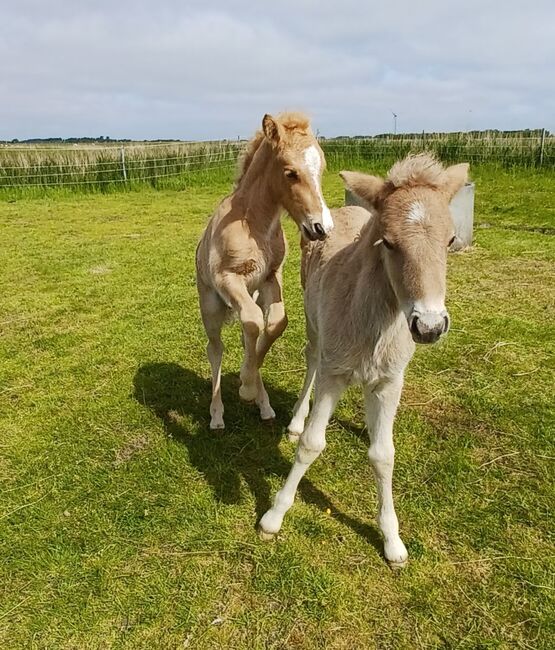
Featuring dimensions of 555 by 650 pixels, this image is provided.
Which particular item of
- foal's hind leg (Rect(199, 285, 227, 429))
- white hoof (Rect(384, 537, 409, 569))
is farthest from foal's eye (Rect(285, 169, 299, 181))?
white hoof (Rect(384, 537, 409, 569))

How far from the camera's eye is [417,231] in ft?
6.53

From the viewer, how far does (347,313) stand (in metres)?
2.63

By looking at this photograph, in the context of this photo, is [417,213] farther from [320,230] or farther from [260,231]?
[260,231]

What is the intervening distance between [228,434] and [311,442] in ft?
4.30

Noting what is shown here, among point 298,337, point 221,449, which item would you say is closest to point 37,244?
point 298,337

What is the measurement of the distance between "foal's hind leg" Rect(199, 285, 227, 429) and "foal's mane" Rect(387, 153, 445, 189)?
1.91m

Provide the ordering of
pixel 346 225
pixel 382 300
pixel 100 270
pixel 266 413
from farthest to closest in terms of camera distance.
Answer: pixel 100 270, pixel 266 413, pixel 346 225, pixel 382 300

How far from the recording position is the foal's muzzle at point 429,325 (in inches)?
73.2

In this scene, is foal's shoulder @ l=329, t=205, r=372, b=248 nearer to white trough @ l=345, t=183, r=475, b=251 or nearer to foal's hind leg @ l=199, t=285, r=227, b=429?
foal's hind leg @ l=199, t=285, r=227, b=429

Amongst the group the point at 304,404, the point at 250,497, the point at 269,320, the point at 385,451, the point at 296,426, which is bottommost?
the point at 250,497

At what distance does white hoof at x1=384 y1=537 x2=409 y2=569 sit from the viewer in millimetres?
2738

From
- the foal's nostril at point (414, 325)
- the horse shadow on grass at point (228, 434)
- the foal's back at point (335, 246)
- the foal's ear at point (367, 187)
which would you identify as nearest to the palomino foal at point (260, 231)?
the foal's back at point (335, 246)

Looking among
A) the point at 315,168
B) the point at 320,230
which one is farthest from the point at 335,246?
the point at 315,168

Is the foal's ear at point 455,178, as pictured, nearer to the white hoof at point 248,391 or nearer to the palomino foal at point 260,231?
the palomino foal at point 260,231
